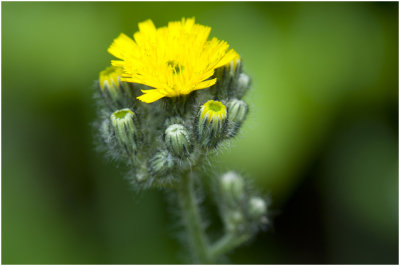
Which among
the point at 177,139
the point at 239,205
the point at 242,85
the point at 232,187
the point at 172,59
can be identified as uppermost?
the point at 172,59

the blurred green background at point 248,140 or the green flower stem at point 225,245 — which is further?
the blurred green background at point 248,140

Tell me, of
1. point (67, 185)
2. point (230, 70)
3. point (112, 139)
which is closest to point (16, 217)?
point (67, 185)

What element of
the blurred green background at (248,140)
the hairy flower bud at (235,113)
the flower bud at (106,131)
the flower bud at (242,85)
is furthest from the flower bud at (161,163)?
the blurred green background at (248,140)

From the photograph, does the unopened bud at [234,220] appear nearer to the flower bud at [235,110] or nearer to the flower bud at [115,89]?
the flower bud at [235,110]

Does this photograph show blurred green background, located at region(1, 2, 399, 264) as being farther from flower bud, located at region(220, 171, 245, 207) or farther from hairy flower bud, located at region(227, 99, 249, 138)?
hairy flower bud, located at region(227, 99, 249, 138)

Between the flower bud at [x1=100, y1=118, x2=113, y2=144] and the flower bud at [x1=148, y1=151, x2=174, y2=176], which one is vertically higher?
the flower bud at [x1=100, y1=118, x2=113, y2=144]

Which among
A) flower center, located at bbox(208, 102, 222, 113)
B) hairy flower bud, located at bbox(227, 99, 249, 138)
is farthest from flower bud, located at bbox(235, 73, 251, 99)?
flower center, located at bbox(208, 102, 222, 113)

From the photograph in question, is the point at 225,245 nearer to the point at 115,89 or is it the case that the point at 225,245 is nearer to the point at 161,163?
the point at 161,163

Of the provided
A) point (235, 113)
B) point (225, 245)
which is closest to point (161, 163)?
point (235, 113)
